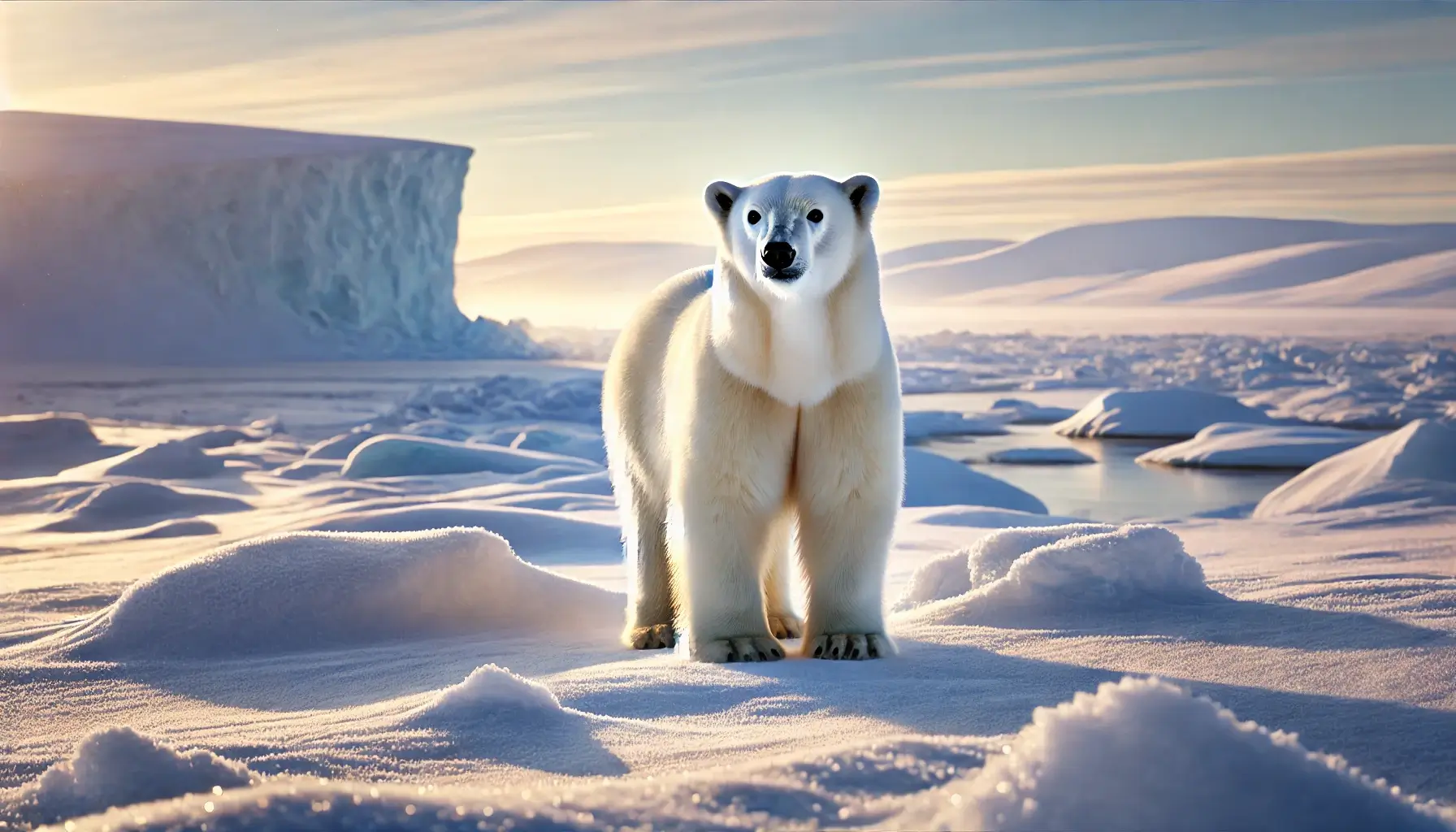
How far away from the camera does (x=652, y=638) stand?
11.3ft

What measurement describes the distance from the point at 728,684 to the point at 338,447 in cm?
863

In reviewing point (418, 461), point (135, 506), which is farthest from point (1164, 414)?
point (135, 506)

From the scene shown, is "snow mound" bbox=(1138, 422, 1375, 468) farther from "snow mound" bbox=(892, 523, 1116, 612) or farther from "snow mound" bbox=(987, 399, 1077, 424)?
"snow mound" bbox=(892, 523, 1116, 612)

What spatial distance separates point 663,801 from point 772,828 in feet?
0.47

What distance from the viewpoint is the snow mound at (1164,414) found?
604 inches

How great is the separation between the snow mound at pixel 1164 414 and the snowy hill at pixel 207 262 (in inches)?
345

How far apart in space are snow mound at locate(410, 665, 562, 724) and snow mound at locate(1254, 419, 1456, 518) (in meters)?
5.43

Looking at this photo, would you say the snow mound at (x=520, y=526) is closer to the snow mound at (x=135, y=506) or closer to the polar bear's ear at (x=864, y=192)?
the snow mound at (x=135, y=506)

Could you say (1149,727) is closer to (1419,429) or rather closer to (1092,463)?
(1419,429)

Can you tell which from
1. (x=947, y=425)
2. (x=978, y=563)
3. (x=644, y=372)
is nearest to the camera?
(x=644, y=372)

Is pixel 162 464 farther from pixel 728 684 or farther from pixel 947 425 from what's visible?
pixel 947 425

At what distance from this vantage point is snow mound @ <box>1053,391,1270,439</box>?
1534cm

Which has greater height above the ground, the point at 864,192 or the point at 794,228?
the point at 864,192

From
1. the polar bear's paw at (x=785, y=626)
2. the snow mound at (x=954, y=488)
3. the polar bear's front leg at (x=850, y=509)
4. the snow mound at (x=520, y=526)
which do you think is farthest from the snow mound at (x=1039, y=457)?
the polar bear's front leg at (x=850, y=509)
